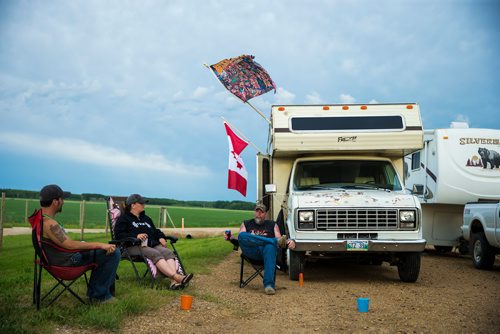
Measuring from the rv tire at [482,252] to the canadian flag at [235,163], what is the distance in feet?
16.6

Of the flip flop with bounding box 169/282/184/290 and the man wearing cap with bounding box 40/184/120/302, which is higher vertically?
the man wearing cap with bounding box 40/184/120/302

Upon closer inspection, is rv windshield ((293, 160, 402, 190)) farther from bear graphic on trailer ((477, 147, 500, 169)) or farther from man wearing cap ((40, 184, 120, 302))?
bear graphic on trailer ((477, 147, 500, 169))

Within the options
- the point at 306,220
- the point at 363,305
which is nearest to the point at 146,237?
the point at 306,220

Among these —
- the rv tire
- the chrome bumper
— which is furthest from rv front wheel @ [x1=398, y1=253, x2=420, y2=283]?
the rv tire

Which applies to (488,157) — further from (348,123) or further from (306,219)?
(306,219)

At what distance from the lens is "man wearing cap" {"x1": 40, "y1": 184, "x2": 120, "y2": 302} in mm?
5797

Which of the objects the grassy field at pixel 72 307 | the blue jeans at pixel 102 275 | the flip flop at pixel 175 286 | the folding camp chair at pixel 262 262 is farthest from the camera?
the folding camp chair at pixel 262 262

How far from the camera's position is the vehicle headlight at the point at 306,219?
8883mm

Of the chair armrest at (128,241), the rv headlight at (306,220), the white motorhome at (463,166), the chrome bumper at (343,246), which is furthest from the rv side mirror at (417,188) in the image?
the chair armrest at (128,241)

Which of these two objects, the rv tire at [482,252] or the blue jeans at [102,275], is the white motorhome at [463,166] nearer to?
the rv tire at [482,252]

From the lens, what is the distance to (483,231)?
12.0 meters

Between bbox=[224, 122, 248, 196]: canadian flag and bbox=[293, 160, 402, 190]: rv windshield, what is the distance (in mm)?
2994

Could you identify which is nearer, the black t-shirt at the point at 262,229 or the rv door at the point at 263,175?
the black t-shirt at the point at 262,229

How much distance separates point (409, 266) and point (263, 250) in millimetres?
2568
